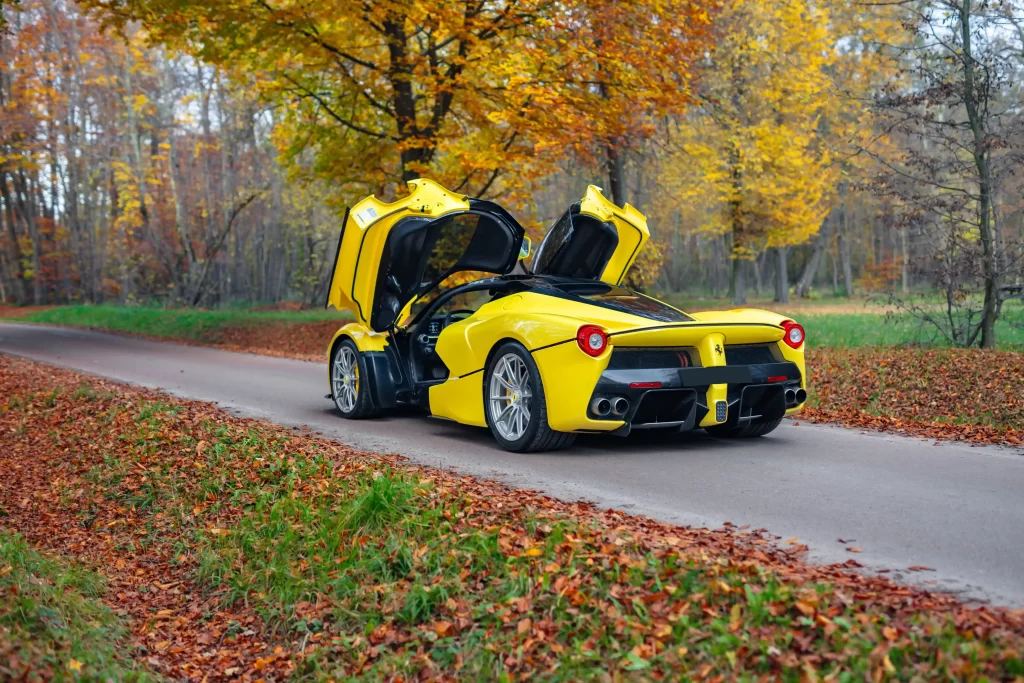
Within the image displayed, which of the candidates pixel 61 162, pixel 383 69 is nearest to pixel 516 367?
pixel 383 69

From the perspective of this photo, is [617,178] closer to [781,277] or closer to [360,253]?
[360,253]

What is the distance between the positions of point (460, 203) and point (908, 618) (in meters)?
6.23

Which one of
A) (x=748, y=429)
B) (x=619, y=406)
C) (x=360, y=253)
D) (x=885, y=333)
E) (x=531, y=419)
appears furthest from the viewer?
(x=885, y=333)

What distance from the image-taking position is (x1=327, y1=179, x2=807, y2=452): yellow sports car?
22.9 feet

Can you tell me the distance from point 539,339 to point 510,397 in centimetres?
68

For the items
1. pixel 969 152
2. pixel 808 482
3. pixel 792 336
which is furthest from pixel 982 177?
pixel 808 482

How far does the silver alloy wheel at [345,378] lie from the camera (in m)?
9.66

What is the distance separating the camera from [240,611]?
524cm

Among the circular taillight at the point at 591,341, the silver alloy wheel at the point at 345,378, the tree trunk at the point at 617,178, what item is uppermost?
the tree trunk at the point at 617,178

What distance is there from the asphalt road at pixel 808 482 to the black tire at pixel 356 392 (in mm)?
143

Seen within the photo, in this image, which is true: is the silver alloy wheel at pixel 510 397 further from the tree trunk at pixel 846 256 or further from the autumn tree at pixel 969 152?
the tree trunk at pixel 846 256

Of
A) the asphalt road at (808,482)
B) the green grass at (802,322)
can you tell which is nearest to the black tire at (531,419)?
the asphalt road at (808,482)

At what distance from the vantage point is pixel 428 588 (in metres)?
4.71

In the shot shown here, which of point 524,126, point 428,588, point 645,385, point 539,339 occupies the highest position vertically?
point 524,126
